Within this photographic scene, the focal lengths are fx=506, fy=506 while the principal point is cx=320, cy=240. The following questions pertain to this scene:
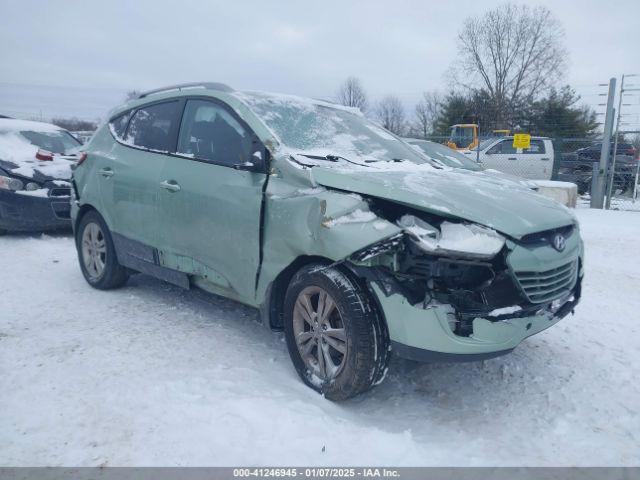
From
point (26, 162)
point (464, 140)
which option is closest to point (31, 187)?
point (26, 162)

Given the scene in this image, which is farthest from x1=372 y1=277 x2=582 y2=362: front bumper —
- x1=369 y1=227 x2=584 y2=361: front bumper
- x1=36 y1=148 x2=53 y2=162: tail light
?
x1=36 y1=148 x2=53 y2=162: tail light

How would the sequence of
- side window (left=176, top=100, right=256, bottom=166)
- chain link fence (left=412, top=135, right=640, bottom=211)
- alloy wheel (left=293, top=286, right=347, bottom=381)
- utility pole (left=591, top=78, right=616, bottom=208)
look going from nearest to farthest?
alloy wheel (left=293, top=286, right=347, bottom=381) < side window (left=176, top=100, right=256, bottom=166) < utility pole (left=591, top=78, right=616, bottom=208) < chain link fence (left=412, top=135, right=640, bottom=211)

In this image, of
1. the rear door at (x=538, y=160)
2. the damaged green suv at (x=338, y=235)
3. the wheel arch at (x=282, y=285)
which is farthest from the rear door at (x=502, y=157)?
the wheel arch at (x=282, y=285)

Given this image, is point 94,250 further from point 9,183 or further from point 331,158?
point 9,183

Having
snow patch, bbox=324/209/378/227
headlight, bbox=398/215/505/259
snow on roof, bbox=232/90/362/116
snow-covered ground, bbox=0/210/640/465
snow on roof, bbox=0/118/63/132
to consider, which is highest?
snow on roof, bbox=232/90/362/116

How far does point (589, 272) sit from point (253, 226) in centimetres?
442

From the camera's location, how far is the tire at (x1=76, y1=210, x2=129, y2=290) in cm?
466

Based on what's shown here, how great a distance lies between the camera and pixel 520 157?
15984 millimetres

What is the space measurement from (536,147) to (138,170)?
14540mm

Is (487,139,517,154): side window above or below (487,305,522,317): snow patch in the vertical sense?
above

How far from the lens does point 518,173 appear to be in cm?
1620

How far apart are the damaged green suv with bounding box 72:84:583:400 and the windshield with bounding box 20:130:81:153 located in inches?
186

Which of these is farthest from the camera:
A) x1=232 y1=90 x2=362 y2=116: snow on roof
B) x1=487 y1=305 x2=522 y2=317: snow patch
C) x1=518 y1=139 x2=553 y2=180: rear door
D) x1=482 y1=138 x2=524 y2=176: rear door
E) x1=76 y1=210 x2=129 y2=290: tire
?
x1=482 y1=138 x2=524 y2=176: rear door

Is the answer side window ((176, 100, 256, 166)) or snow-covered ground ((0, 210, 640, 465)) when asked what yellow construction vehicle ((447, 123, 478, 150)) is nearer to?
snow-covered ground ((0, 210, 640, 465))
